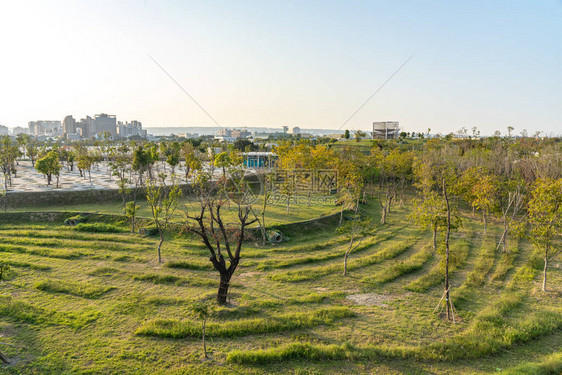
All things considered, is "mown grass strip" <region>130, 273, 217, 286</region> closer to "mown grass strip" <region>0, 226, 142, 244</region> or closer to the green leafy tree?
"mown grass strip" <region>0, 226, 142, 244</region>

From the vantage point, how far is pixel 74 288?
19.2 meters

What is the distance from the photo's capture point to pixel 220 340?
47.6ft

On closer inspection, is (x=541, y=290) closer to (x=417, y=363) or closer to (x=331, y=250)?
(x=417, y=363)

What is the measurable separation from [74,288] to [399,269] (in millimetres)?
21040

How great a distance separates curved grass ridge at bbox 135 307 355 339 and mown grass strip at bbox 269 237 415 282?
16.5 feet

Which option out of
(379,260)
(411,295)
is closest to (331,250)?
(379,260)

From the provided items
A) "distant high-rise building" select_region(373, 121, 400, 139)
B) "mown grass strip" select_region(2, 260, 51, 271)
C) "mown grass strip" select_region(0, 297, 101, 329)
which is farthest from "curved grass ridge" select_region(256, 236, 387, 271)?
"distant high-rise building" select_region(373, 121, 400, 139)

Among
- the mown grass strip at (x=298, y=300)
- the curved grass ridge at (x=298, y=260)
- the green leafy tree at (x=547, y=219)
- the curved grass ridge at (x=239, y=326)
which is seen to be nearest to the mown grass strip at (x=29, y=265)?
the curved grass ridge at (x=239, y=326)

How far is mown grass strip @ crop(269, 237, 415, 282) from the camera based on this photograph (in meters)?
21.5

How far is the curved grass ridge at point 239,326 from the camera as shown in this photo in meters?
14.8

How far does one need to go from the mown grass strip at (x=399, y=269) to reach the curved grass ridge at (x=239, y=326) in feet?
18.2

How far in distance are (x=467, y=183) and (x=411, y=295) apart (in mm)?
19289

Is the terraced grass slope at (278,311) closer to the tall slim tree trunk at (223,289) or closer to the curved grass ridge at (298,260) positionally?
the curved grass ridge at (298,260)

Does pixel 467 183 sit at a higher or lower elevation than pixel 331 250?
higher
